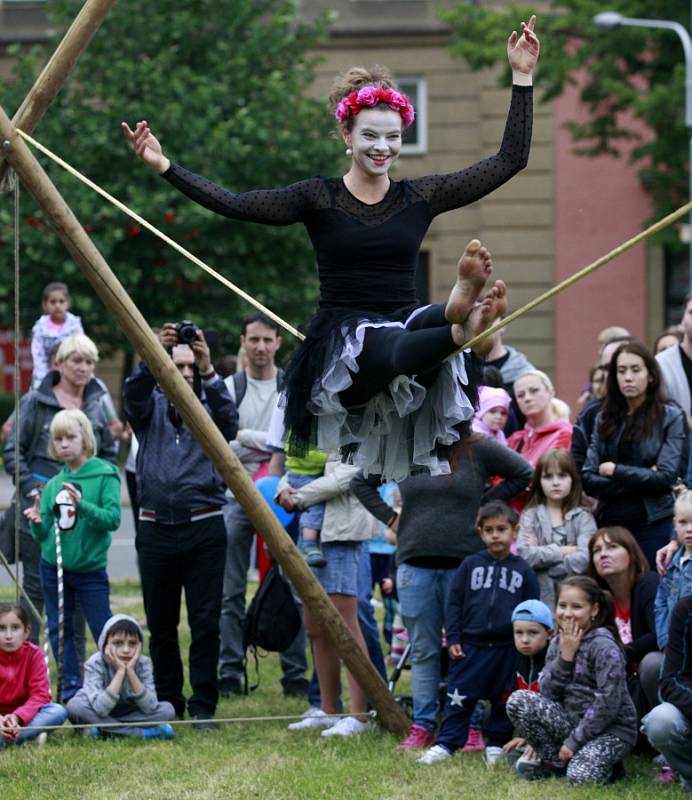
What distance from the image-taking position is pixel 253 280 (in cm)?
1825

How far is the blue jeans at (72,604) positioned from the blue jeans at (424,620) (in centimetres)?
141

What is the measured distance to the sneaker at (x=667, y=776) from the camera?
5.45m

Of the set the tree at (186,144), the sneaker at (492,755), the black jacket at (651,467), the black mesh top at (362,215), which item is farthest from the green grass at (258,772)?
the tree at (186,144)

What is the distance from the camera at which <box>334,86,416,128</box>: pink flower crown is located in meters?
4.98

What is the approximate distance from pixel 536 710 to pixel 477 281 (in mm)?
1877

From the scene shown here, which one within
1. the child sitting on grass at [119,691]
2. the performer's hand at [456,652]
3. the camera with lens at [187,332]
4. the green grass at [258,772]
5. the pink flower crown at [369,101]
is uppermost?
the pink flower crown at [369,101]

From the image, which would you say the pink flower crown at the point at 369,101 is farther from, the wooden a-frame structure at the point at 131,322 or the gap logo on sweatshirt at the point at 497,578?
the gap logo on sweatshirt at the point at 497,578

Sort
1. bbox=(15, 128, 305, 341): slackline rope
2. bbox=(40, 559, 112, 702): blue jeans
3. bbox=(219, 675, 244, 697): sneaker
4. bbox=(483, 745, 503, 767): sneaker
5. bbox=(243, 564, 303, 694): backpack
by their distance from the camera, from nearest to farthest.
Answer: bbox=(15, 128, 305, 341): slackline rope, bbox=(483, 745, 503, 767): sneaker, bbox=(243, 564, 303, 694): backpack, bbox=(40, 559, 112, 702): blue jeans, bbox=(219, 675, 244, 697): sneaker

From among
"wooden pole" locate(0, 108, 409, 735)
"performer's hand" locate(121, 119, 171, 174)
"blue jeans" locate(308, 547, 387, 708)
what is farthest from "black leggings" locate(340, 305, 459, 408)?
"blue jeans" locate(308, 547, 387, 708)

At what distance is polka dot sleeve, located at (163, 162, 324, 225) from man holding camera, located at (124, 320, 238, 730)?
5.29 feet

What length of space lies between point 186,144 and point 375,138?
41.9ft

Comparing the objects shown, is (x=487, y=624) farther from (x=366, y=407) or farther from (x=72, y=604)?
(x=72, y=604)

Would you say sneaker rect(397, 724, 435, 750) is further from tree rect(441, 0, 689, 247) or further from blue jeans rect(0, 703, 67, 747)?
tree rect(441, 0, 689, 247)

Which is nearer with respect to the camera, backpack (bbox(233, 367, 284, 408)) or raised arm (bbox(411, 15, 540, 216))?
raised arm (bbox(411, 15, 540, 216))
